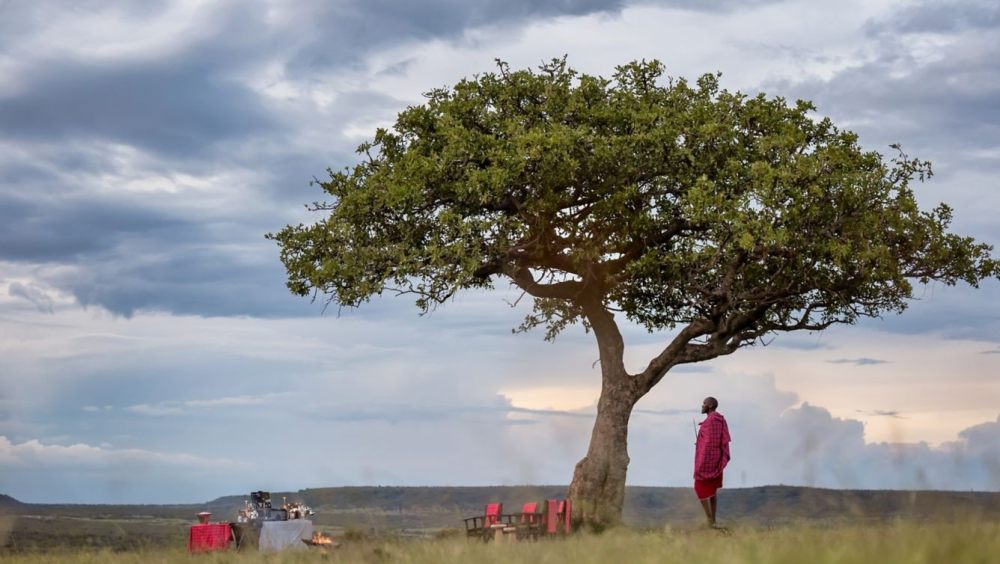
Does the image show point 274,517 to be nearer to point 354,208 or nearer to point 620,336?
point 354,208

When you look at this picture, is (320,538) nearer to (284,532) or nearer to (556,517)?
(284,532)

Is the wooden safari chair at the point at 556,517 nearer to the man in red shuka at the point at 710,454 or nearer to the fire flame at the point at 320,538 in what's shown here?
the man in red shuka at the point at 710,454

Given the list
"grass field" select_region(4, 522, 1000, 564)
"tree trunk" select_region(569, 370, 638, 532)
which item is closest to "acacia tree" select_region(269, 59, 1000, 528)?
"tree trunk" select_region(569, 370, 638, 532)

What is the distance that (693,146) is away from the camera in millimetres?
26719

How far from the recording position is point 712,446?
22422mm

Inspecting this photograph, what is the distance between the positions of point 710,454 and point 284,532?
936cm

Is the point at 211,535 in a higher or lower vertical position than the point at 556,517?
lower

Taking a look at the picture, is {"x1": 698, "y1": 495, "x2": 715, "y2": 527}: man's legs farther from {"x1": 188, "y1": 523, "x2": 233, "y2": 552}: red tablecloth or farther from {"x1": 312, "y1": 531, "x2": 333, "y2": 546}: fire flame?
{"x1": 188, "y1": 523, "x2": 233, "y2": 552}: red tablecloth

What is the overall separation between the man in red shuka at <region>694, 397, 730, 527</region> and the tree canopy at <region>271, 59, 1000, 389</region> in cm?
416

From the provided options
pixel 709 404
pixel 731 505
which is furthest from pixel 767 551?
pixel 731 505

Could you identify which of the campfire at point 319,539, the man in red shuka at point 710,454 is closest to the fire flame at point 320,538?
the campfire at point 319,539

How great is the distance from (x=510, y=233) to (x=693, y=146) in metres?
5.14

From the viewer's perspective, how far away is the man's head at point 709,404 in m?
22.2

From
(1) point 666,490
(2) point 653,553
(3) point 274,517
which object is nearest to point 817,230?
(3) point 274,517
